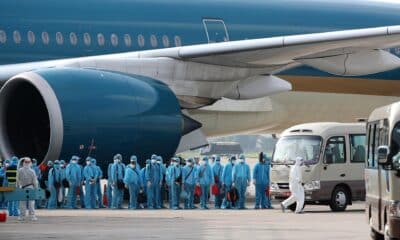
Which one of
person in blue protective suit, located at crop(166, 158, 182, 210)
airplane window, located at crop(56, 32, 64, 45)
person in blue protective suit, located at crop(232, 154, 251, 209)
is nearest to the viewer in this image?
person in blue protective suit, located at crop(166, 158, 182, 210)

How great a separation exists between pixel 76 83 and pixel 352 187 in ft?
18.6

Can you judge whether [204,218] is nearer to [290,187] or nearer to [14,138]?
[290,187]

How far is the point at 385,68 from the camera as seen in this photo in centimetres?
2420

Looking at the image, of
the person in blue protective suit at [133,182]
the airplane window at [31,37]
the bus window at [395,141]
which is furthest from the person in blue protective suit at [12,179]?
the bus window at [395,141]

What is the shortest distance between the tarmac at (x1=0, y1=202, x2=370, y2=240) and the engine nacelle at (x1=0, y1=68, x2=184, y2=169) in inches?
48.8

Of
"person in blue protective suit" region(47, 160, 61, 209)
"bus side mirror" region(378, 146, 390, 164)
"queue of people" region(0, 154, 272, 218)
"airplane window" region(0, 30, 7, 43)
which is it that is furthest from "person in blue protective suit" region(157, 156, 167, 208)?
"bus side mirror" region(378, 146, 390, 164)

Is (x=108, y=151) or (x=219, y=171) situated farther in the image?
(x=219, y=171)

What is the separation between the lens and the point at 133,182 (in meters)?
23.8

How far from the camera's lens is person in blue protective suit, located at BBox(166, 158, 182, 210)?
24.2 meters

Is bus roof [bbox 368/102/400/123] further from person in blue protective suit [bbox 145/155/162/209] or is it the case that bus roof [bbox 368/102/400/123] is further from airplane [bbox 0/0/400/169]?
person in blue protective suit [bbox 145/155/162/209]

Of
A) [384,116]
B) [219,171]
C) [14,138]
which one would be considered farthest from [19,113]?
[384,116]

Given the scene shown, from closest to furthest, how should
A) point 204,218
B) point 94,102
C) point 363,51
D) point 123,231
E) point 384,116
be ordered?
point 384,116, point 123,231, point 204,218, point 94,102, point 363,51

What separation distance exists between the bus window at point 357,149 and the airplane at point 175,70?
4.39 feet

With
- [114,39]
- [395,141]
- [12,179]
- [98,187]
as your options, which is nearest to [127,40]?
[114,39]
